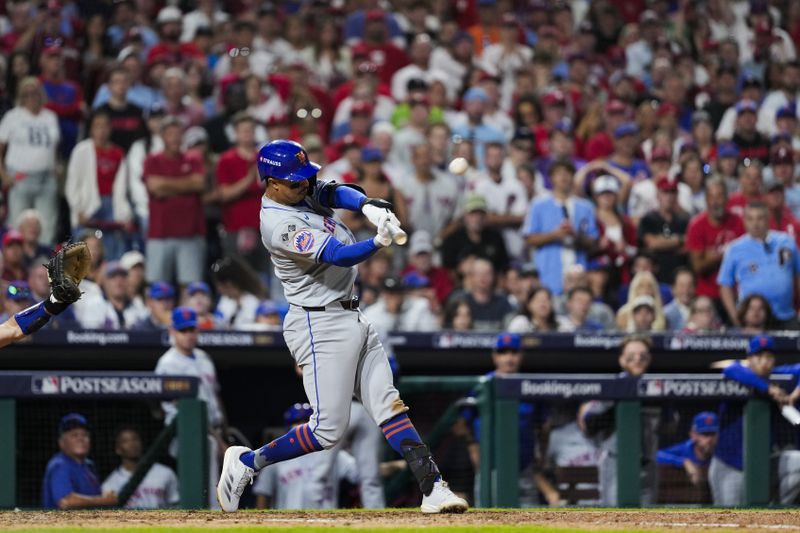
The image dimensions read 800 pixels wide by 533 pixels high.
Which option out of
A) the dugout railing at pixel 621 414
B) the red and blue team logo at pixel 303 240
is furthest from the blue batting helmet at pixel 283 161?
the dugout railing at pixel 621 414

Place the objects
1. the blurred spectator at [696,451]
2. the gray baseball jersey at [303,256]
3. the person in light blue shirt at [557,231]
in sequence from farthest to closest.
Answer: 1. the person in light blue shirt at [557,231]
2. the blurred spectator at [696,451]
3. the gray baseball jersey at [303,256]

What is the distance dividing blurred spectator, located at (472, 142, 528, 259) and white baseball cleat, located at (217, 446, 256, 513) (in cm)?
548

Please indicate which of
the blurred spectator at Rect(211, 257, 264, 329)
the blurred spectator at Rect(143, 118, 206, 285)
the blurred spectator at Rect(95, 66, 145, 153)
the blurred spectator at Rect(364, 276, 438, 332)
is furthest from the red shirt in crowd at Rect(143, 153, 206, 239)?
the blurred spectator at Rect(364, 276, 438, 332)

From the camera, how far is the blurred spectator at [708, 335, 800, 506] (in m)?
8.75

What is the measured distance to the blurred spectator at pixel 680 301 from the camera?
1123cm

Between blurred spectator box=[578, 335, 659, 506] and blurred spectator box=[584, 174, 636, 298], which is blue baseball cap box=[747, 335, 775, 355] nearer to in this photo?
blurred spectator box=[578, 335, 659, 506]

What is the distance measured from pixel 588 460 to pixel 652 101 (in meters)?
6.32

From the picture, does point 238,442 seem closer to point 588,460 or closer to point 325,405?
point 588,460

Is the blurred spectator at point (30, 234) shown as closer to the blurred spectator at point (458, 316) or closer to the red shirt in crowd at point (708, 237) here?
the blurred spectator at point (458, 316)

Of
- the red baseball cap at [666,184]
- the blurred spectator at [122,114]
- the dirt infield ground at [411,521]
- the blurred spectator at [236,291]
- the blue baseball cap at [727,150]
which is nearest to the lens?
the dirt infield ground at [411,521]

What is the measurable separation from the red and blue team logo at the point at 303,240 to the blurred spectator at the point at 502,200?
5739 millimetres

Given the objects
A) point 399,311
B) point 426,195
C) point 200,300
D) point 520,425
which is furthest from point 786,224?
point 200,300

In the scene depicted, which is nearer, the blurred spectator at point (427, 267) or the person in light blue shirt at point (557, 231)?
the blurred spectator at point (427, 267)

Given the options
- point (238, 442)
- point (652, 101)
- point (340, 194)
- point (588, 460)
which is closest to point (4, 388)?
point (238, 442)
